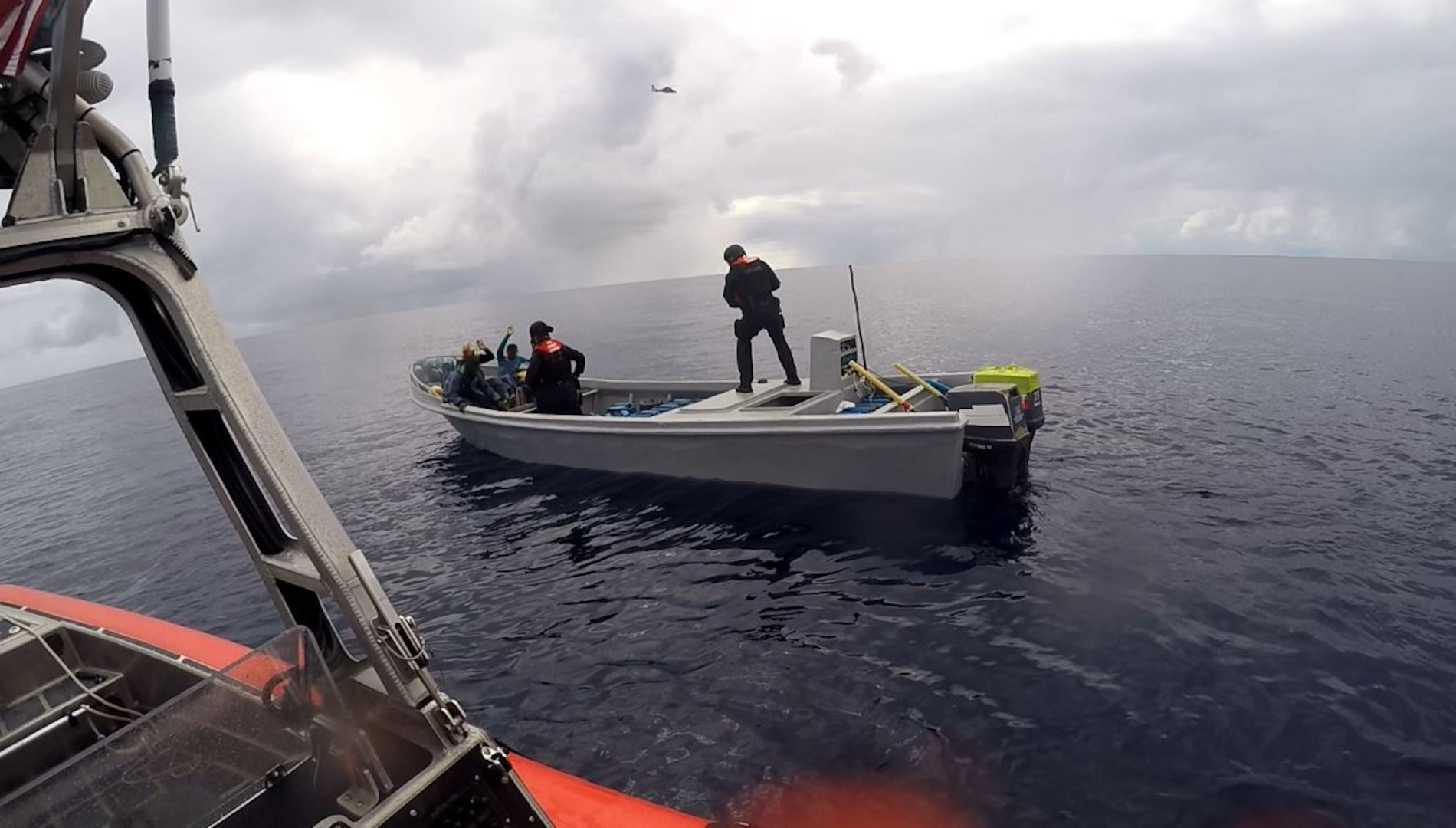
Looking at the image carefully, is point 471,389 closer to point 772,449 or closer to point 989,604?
point 772,449

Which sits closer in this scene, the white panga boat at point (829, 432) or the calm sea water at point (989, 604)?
the calm sea water at point (989, 604)

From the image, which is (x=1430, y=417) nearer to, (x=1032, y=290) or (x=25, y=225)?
(x=25, y=225)

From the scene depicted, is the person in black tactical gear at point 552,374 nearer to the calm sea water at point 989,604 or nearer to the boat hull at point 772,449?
the boat hull at point 772,449

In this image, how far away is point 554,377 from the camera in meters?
14.2

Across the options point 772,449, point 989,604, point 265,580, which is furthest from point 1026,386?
point 265,580

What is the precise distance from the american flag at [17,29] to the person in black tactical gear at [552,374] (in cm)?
1030

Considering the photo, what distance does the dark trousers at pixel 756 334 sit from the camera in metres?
12.7

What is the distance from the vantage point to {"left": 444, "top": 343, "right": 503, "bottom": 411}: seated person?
15.8 meters

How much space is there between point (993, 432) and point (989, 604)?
10.8 ft

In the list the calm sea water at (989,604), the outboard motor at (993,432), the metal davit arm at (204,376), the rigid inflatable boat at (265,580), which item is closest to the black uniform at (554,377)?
the calm sea water at (989,604)

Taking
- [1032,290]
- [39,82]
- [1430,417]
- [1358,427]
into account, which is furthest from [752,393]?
[1032,290]

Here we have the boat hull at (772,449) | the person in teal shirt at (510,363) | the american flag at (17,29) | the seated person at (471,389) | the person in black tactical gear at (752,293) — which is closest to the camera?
the american flag at (17,29)

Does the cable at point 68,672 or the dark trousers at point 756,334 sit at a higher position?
the dark trousers at point 756,334

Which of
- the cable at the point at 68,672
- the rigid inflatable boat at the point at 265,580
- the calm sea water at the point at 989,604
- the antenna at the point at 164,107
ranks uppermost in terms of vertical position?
the antenna at the point at 164,107
